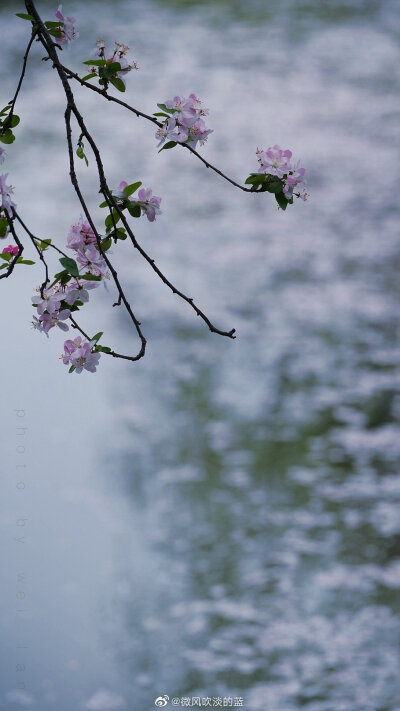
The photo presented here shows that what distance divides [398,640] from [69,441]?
117cm

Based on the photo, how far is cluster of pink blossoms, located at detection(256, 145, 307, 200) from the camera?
111 centimetres

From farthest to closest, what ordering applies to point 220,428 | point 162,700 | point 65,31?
point 220,428
point 162,700
point 65,31

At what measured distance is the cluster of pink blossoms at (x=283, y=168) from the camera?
1.11 metres

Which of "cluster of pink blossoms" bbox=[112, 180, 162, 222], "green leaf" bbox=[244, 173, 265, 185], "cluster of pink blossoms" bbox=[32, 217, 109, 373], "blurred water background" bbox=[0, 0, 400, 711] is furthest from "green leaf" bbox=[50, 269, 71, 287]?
"blurred water background" bbox=[0, 0, 400, 711]

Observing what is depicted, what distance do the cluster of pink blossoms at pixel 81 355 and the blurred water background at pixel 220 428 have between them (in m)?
1.34

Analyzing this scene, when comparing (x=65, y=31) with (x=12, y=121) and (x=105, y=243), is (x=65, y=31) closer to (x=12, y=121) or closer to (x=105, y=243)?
(x=12, y=121)

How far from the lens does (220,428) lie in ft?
9.71

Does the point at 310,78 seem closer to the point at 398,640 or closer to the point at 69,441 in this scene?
Answer: the point at 69,441

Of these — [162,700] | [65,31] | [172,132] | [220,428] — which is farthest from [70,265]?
[220,428]

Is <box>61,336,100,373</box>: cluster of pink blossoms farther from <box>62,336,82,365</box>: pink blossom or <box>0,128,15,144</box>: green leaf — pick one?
<box>0,128,15,144</box>: green leaf

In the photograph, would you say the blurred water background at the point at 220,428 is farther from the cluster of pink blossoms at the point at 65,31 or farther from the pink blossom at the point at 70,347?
the cluster of pink blossoms at the point at 65,31

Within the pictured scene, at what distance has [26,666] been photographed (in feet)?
7.88

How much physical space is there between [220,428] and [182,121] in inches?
75.1

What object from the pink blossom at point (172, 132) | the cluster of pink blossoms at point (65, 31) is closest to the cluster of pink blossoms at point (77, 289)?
the pink blossom at point (172, 132)
